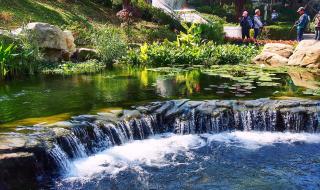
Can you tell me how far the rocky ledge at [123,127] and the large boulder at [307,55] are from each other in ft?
23.4

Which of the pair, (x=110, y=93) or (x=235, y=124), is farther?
(x=110, y=93)

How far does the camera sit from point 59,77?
1567 cm

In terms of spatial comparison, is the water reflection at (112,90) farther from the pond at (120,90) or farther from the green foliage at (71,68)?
the green foliage at (71,68)

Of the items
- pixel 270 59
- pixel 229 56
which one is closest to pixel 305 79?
pixel 270 59

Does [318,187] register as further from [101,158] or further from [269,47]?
[269,47]

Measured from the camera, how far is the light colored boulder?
54.8 ft

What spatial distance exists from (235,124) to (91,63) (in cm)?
846

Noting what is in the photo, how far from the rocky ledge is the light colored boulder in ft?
24.5

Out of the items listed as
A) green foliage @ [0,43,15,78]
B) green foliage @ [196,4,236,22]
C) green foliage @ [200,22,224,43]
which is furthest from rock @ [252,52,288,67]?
green foliage @ [196,4,236,22]

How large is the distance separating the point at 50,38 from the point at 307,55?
987 cm

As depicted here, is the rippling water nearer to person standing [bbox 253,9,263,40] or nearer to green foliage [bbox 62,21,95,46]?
green foliage [bbox 62,21,95,46]

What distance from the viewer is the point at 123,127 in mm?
10047

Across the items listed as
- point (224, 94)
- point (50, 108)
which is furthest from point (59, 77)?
point (224, 94)

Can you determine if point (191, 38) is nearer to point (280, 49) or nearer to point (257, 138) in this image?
point (280, 49)
